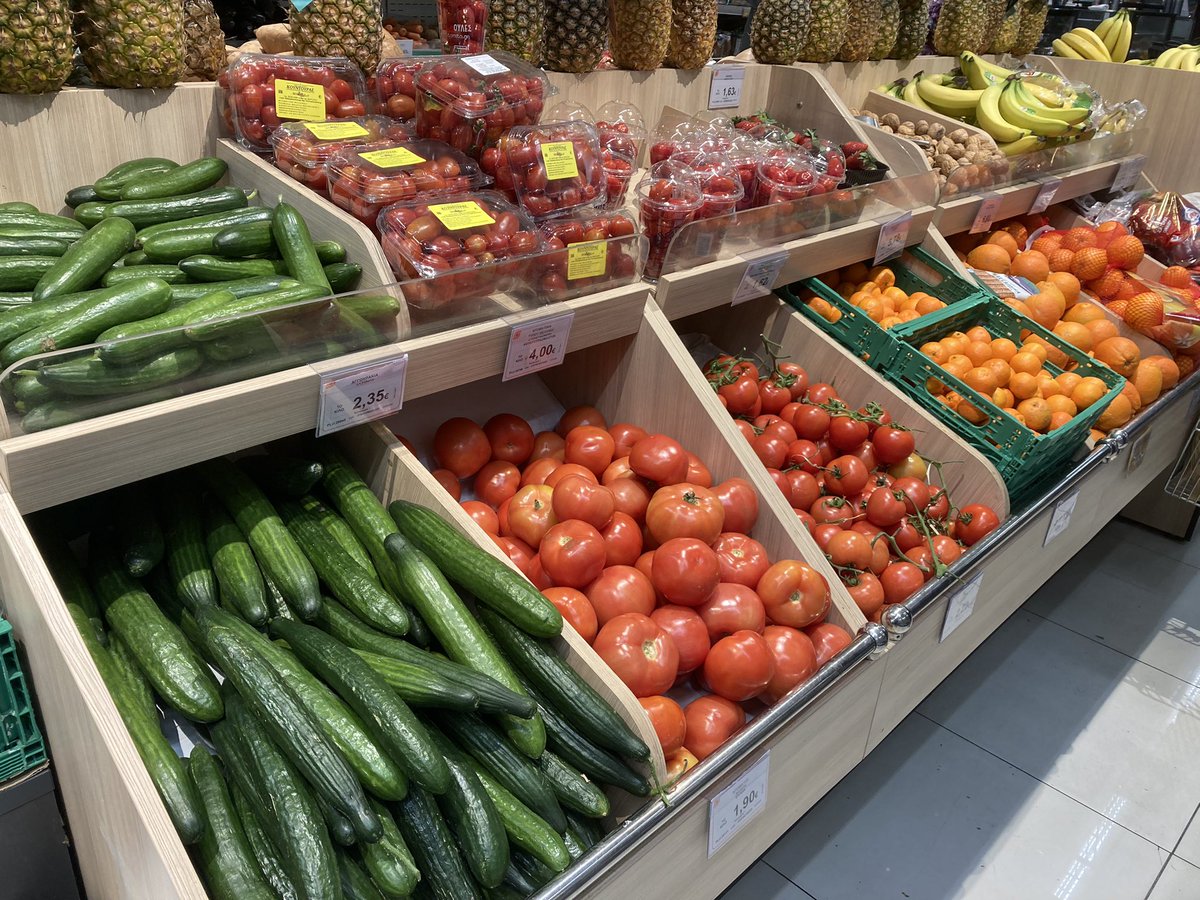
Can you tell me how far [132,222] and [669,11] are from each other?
4.98 ft

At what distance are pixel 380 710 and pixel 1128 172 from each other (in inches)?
146

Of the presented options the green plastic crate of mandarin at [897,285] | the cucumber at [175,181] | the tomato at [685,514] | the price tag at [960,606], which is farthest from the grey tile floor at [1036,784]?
the cucumber at [175,181]

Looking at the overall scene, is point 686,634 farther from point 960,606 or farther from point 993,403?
point 993,403

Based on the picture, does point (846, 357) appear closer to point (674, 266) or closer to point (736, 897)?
point (674, 266)

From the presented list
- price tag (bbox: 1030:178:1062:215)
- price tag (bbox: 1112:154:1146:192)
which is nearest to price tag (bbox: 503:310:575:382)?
price tag (bbox: 1030:178:1062:215)

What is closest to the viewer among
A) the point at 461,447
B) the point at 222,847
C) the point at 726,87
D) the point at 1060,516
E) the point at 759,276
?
the point at 222,847

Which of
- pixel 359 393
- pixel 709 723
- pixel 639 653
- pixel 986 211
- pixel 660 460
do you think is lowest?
pixel 709 723

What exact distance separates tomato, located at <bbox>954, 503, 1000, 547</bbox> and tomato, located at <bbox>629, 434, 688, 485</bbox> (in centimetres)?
72

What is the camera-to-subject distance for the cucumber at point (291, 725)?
0.98 m

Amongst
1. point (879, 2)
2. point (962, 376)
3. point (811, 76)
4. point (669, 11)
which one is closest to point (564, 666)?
point (962, 376)

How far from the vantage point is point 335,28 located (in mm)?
1909

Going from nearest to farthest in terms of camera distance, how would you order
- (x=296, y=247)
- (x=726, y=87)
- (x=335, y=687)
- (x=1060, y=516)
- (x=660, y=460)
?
(x=335, y=687)
(x=296, y=247)
(x=660, y=460)
(x=1060, y=516)
(x=726, y=87)

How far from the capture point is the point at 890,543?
6.27 feet

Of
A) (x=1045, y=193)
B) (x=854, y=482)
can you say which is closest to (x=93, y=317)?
(x=854, y=482)
